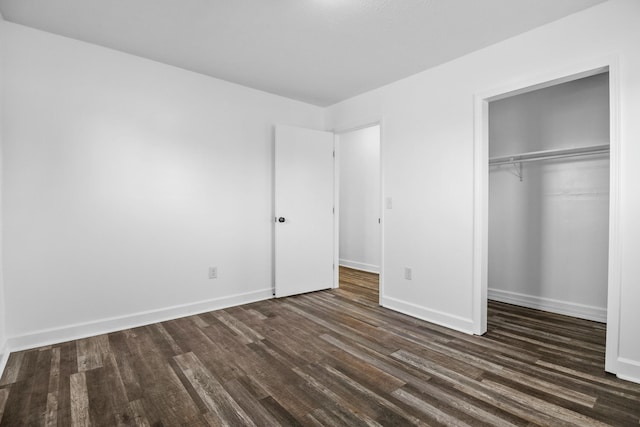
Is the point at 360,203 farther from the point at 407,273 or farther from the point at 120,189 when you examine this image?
the point at 120,189

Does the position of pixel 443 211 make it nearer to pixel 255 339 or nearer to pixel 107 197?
pixel 255 339

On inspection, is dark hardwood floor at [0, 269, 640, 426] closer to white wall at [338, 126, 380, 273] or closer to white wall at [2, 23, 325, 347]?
white wall at [2, 23, 325, 347]

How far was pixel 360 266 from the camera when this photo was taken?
5.70 metres

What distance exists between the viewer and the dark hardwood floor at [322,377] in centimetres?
175

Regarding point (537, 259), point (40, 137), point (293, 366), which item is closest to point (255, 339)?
point (293, 366)

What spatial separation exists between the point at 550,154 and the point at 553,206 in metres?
0.55

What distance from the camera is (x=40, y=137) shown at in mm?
2592

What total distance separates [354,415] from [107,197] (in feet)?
8.82

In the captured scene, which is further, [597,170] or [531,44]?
[597,170]

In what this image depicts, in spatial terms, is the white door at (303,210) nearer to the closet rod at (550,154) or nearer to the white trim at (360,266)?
the white trim at (360,266)

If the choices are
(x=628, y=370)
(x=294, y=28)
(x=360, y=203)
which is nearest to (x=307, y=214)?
(x=360, y=203)

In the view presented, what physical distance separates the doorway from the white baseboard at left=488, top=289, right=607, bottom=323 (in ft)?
6.39

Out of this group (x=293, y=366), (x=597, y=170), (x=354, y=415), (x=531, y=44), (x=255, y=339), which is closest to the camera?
(x=354, y=415)

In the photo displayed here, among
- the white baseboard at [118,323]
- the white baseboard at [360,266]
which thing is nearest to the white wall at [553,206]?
the white baseboard at [360,266]
